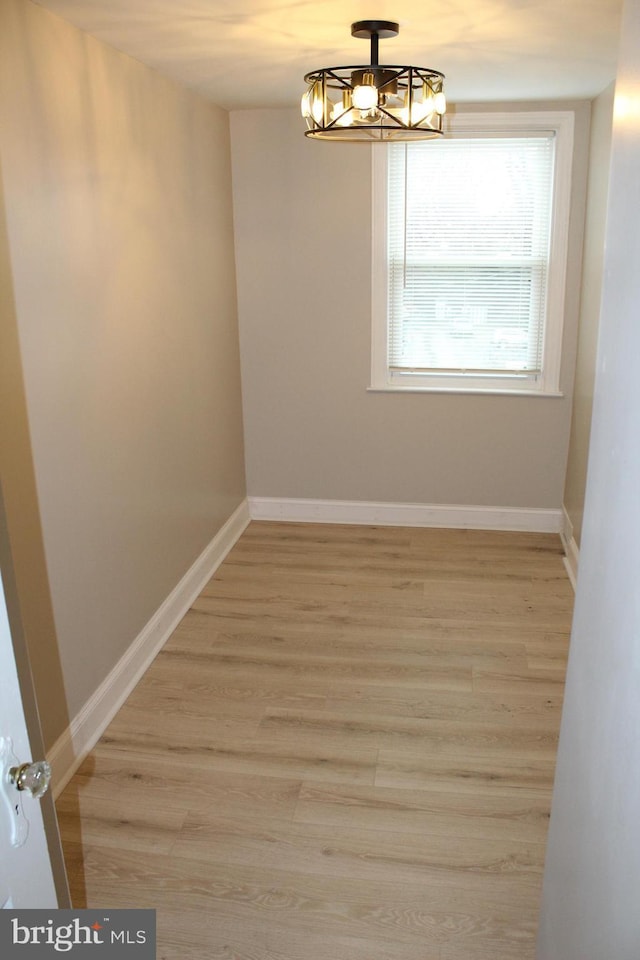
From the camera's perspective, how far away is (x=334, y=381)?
4762 mm

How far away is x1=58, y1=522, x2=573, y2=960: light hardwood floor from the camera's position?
2215 millimetres

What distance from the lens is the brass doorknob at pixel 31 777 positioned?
1.13 metres

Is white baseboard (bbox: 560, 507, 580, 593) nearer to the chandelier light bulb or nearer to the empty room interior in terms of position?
the empty room interior

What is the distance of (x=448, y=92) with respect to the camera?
385cm

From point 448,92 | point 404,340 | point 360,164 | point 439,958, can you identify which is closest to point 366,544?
point 404,340

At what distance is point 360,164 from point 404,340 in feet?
3.26

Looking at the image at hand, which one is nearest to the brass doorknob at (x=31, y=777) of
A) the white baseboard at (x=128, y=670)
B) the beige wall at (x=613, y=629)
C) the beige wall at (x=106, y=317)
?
the beige wall at (x=613, y=629)

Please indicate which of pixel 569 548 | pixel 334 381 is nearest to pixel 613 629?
pixel 569 548

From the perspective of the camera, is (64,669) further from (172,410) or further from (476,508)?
(476,508)

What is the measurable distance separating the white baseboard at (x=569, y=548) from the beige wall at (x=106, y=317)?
1.95m

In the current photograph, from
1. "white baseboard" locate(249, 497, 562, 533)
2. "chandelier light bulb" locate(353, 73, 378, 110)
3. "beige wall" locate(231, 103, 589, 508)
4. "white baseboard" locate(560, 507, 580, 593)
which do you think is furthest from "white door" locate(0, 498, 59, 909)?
"white baseboard" locate(249, 497, 562, 533)

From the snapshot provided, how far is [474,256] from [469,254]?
0.03 meters

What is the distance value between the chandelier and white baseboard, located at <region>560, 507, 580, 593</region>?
94.1 inches

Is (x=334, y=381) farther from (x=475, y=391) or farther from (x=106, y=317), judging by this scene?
(x=106, y=317)
